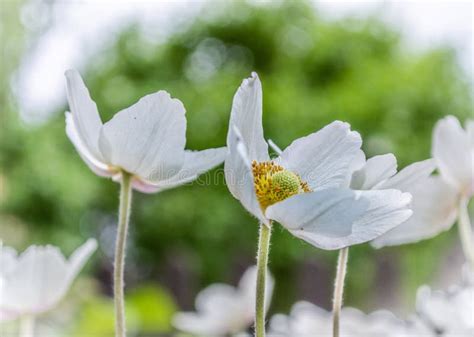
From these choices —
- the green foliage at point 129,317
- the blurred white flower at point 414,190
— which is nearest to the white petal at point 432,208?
the blurred white flower at point 414,190

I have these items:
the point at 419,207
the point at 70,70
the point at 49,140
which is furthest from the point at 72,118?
the point at 49,140

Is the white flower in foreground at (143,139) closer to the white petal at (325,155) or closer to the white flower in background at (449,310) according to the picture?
the white petal at (325,155)

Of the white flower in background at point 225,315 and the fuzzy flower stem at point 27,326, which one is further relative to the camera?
the white flower in background at point 225,315

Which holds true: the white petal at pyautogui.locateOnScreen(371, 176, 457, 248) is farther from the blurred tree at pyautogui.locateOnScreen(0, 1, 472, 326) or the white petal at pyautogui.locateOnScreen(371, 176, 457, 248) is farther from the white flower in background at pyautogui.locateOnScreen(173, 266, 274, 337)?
the blurred tree at pyautogui.locateOnScreen(0, 1, 472, 326)

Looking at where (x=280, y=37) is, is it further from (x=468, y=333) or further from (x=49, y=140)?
(x=468, y=333)

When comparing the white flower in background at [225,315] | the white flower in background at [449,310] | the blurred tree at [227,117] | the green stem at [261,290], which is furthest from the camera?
the blurred tree at [227,117]

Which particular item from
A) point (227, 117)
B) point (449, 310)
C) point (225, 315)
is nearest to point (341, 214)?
point (449, 310)

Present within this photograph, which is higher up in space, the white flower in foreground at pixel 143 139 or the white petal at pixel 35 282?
the white flower in foreground at pixel 143 139
